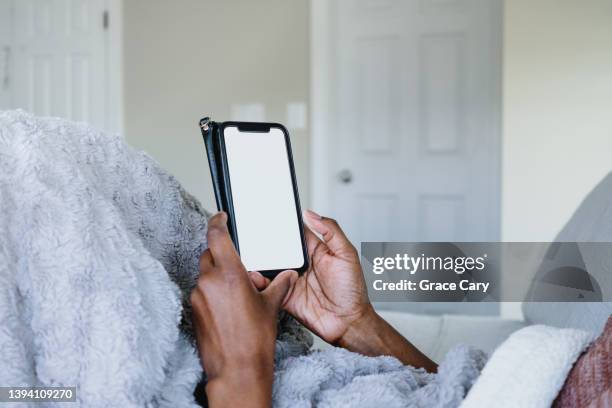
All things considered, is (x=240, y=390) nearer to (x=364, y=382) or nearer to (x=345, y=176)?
(x=364, y=382)

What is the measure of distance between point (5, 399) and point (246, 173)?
344 mm

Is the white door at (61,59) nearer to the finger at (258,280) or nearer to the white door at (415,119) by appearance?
the white door at (415,119)

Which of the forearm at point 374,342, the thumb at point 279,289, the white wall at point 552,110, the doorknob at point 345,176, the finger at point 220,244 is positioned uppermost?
the white wall at point 552,110

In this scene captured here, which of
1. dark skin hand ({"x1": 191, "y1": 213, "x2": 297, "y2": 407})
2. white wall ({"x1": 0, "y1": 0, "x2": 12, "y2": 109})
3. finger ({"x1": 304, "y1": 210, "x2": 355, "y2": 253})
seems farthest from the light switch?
dark skin hand ({"x1": 191, "y1": 213, "x2": 297, "y2": 407})

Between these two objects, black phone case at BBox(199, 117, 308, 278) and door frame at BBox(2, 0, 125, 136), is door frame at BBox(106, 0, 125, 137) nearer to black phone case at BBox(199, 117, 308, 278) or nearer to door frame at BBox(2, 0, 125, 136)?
door frame at BBox(2, 0, 125, 136)

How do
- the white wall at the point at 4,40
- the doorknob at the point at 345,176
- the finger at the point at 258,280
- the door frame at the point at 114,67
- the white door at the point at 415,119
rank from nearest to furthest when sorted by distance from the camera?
the finger at the point at 258,280 → the white door at the point at 415,119 → the doorknob at the point at 345,176 → the door frame at the point at 114,67 → the white wall at the point at 4,40

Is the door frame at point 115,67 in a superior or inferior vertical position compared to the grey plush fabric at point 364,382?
superior

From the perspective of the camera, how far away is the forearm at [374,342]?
697mm

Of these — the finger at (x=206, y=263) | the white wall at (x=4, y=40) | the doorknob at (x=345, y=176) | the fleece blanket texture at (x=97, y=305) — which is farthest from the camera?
the white wall at (x=4, y=40)

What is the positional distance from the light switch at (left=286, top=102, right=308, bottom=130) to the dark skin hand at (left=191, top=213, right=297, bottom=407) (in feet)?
7.84

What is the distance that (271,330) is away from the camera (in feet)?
1.67

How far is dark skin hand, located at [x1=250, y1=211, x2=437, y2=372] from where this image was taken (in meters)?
0.70

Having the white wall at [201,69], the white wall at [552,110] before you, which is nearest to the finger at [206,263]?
the white wall at [552,110]

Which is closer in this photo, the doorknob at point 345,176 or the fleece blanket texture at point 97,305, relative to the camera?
the fleece blanket texture at point 97,305
